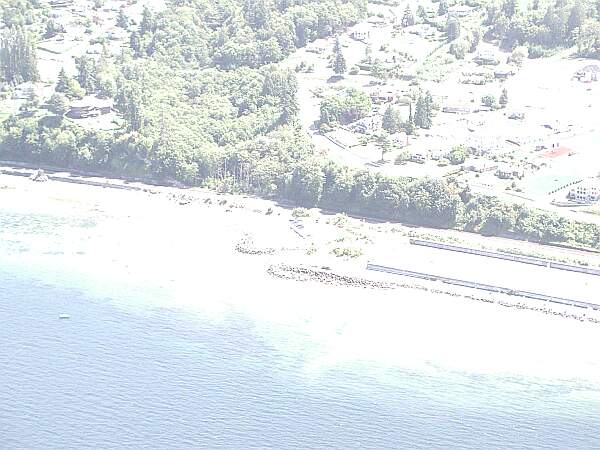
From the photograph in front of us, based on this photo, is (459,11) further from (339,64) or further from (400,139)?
(400,139)

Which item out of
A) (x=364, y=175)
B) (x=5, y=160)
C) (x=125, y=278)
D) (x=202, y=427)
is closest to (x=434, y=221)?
A: (x=364, y=175)

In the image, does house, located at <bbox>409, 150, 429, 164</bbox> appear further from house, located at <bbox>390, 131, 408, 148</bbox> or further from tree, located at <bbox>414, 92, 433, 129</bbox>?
tree, located at <bbox>414, 92, 433, 129</bbox>

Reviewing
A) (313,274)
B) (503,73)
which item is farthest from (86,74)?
(313,274)


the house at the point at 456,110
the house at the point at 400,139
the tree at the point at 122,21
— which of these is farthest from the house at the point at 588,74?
the tree at the point at 122,21

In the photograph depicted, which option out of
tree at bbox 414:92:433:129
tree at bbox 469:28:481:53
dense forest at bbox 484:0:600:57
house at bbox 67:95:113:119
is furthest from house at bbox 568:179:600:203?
house at bbox 67:95:113:119

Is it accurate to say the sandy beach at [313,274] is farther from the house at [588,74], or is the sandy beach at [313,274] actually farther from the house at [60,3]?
the house at [60,3]

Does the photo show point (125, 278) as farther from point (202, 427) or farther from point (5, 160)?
point (5, 160)
